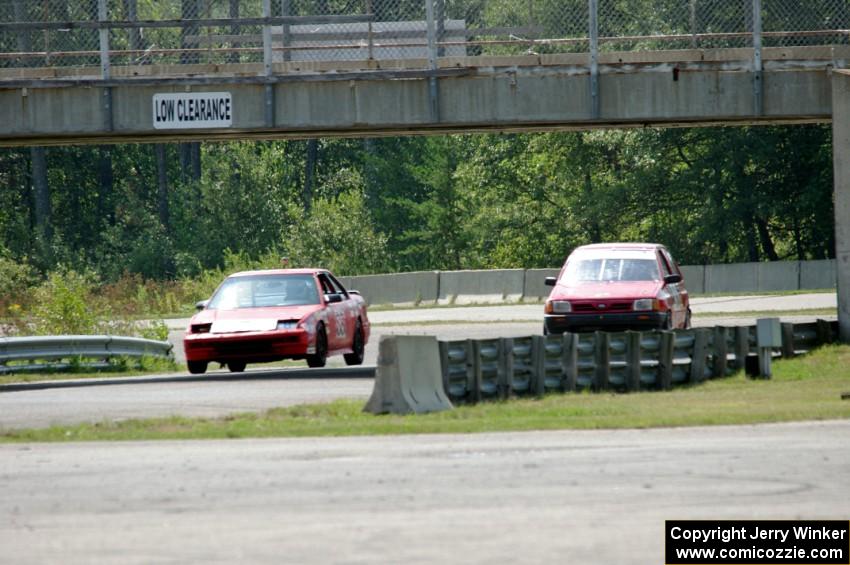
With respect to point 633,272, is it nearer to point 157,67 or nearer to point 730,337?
point 730,337

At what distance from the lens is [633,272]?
24781mm

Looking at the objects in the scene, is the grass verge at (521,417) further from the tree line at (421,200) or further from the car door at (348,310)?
the tree line at (421,200)

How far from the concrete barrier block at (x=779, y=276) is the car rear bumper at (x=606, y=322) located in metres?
24.8

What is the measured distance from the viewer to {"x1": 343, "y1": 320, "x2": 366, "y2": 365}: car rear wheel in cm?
2500

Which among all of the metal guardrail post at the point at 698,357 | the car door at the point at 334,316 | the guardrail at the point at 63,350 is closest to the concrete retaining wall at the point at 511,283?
the guardrail at the point at 63,350

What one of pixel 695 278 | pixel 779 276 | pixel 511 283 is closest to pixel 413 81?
pixel 511 283

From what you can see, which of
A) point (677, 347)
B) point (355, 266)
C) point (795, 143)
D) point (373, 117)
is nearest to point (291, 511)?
point (677, 347)

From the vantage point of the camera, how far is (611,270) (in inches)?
982

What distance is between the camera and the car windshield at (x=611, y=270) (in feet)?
81.0

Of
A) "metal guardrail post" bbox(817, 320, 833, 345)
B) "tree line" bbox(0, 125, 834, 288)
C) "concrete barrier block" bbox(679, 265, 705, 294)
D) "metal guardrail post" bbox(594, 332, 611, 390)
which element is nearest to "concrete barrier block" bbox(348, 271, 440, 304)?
"concrete barrier block" bbox(679, 265, 705, 294)

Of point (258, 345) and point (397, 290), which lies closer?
point (258, 345)

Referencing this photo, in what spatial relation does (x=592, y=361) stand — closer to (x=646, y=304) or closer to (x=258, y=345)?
(x=646, y=304)

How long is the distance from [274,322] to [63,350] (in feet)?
14.9

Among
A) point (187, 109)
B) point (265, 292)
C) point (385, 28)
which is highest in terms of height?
point (385, 28)
